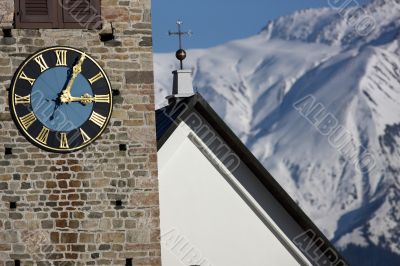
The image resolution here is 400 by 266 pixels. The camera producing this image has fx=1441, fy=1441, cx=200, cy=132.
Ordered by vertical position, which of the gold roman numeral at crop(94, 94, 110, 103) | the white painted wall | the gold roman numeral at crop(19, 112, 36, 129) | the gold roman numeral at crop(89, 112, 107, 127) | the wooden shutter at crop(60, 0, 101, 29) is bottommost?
the white painted wall

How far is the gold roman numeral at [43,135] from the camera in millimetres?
28891

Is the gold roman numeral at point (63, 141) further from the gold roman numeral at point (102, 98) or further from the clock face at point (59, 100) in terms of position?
the gold roman numeral at point (102, 98)

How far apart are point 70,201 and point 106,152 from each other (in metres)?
1.24

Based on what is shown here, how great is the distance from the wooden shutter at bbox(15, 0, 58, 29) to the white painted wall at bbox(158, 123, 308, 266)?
523cm

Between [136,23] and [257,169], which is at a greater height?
[136,23]

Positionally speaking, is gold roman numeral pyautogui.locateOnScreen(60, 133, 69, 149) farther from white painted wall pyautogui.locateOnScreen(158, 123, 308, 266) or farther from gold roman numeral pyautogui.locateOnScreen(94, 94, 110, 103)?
white painted wall pyautogui.locateOnScreen(158, 123, 308, 266)

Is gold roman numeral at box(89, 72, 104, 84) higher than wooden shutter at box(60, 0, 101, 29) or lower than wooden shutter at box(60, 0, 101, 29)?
lower

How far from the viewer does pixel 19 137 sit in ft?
95.0

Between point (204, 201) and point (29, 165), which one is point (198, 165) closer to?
point (204, 201)

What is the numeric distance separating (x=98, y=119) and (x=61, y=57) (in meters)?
1.46

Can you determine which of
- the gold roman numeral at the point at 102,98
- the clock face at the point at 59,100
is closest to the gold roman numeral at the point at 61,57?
the clock face at the point at 59,100

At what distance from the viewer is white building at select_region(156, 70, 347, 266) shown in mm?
33188

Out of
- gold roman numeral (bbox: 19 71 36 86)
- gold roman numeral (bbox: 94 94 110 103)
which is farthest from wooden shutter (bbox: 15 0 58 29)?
gold roman numeral (bbox: 94 94 110 103)

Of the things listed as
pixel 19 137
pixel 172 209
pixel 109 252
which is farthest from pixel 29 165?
pixel 172 209
